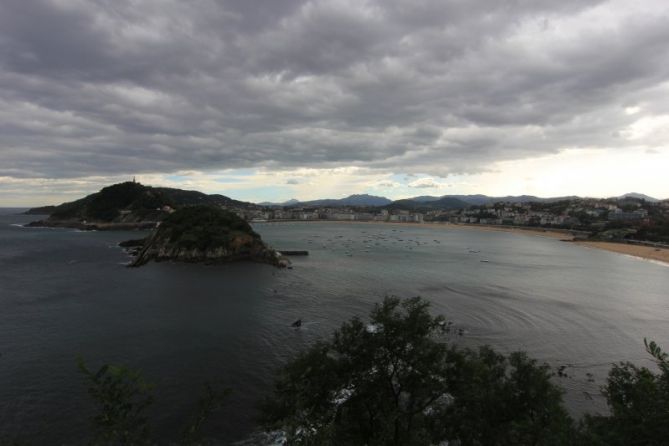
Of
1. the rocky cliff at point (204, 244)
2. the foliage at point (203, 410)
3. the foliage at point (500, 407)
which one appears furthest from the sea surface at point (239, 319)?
the foliage at point (500, 407)

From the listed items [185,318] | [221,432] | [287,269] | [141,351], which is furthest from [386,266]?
[221,432]

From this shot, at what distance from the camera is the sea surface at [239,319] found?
26719 mm

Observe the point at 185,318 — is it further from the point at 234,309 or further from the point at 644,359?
the point at 644,359

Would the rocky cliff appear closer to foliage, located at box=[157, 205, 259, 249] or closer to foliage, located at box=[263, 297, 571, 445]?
foliage, located at box=[157, 205, 259, 249]

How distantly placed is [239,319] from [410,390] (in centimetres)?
2999

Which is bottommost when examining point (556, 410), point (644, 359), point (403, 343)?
point (644, 359)

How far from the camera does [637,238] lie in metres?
140

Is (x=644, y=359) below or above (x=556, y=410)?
below

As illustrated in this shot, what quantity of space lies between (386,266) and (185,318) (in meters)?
51.3

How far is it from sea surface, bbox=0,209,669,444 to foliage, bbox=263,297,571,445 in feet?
28.0

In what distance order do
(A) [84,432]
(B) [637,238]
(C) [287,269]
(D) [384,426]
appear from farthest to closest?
(B) [637,238]
(C) [287,269]
(A) [84,432]
(D) [384,426]

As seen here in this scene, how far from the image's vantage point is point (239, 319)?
1741 inches

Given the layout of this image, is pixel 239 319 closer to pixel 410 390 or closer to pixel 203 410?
pixel 410 390

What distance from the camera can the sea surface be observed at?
26719 millimetres
